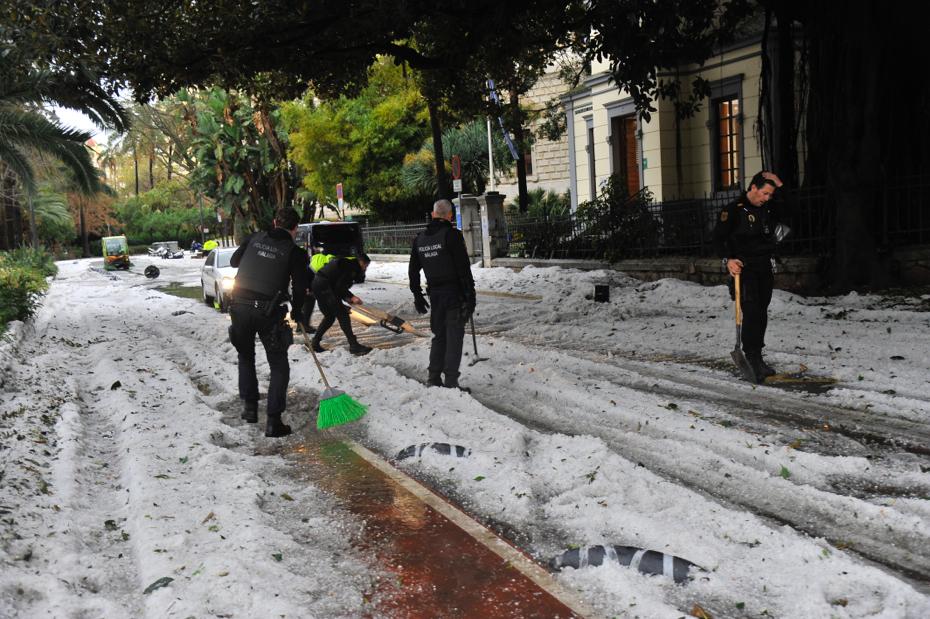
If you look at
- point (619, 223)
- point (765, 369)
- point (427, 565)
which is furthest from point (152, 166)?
point (427, 565)

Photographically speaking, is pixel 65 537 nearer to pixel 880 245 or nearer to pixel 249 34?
Answer: pixel 249 34

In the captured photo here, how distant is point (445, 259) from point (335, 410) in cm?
188

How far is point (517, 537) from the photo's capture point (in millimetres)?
4500

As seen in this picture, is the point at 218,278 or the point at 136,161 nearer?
the point at 218,278

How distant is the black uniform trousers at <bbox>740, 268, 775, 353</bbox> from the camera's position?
7.93 m

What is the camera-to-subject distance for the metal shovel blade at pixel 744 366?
793 centimetres

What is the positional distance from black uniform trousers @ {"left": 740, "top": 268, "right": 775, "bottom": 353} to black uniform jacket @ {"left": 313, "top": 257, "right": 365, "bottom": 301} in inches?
214

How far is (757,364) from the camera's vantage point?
26.2 feet

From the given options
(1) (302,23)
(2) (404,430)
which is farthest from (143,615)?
(1) (302,23)

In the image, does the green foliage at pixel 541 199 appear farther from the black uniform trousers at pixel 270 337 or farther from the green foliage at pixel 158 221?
the green foliage at pixel 158 221

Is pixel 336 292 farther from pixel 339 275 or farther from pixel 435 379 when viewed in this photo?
pixel 435 379

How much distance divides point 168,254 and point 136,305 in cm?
4613

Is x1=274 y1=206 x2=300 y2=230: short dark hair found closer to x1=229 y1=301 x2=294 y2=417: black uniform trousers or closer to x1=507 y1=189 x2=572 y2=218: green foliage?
x1=229 y1=301 x2=294 y2=417: black uniform trousers

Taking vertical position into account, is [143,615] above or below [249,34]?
below
